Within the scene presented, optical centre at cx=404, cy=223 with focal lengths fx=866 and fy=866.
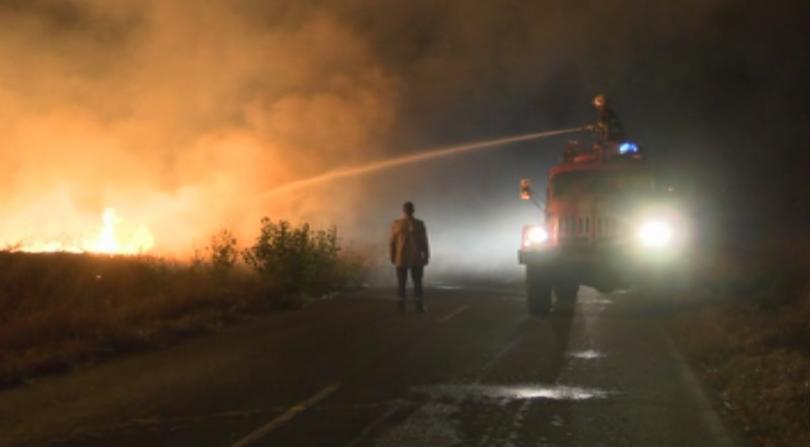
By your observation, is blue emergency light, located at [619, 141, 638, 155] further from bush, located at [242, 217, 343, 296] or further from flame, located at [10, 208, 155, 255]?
flame, located at [10, 208, 155, 255]

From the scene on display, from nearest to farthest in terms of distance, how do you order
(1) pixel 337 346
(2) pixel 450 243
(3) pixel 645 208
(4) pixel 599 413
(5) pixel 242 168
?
(4) pixel 599 413 → (1) pixel 337 346 → (3) pixel 645 208 → (5) pixel 242 168 → (2) pixel 450 243

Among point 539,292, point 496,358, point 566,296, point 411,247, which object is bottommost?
point 496,358

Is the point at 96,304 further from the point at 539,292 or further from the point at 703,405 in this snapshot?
the point at 703,405

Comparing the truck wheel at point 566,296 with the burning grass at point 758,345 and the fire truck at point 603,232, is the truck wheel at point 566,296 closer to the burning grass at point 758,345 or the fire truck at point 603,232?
the fire truck at point 603,232

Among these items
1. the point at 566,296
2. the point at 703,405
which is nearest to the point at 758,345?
the point at 703,405

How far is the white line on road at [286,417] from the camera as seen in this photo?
20.8 ft

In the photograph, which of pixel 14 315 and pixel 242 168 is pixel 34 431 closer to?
pixel 14 315

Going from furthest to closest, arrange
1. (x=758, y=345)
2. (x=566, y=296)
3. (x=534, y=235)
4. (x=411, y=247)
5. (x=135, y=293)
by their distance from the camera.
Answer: (x=566, y=296) < (x=135, y=293) < (x=534, y=235) < (x=411, y=247) < (x=758, y=345)

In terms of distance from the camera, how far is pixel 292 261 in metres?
18.3

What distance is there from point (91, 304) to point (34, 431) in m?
7.48

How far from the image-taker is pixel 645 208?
1487 centimetres

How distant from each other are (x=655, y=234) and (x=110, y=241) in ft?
53.4

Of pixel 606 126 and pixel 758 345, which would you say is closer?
pixel 758 345

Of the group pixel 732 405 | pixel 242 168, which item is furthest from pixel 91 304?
pixel 242 168
